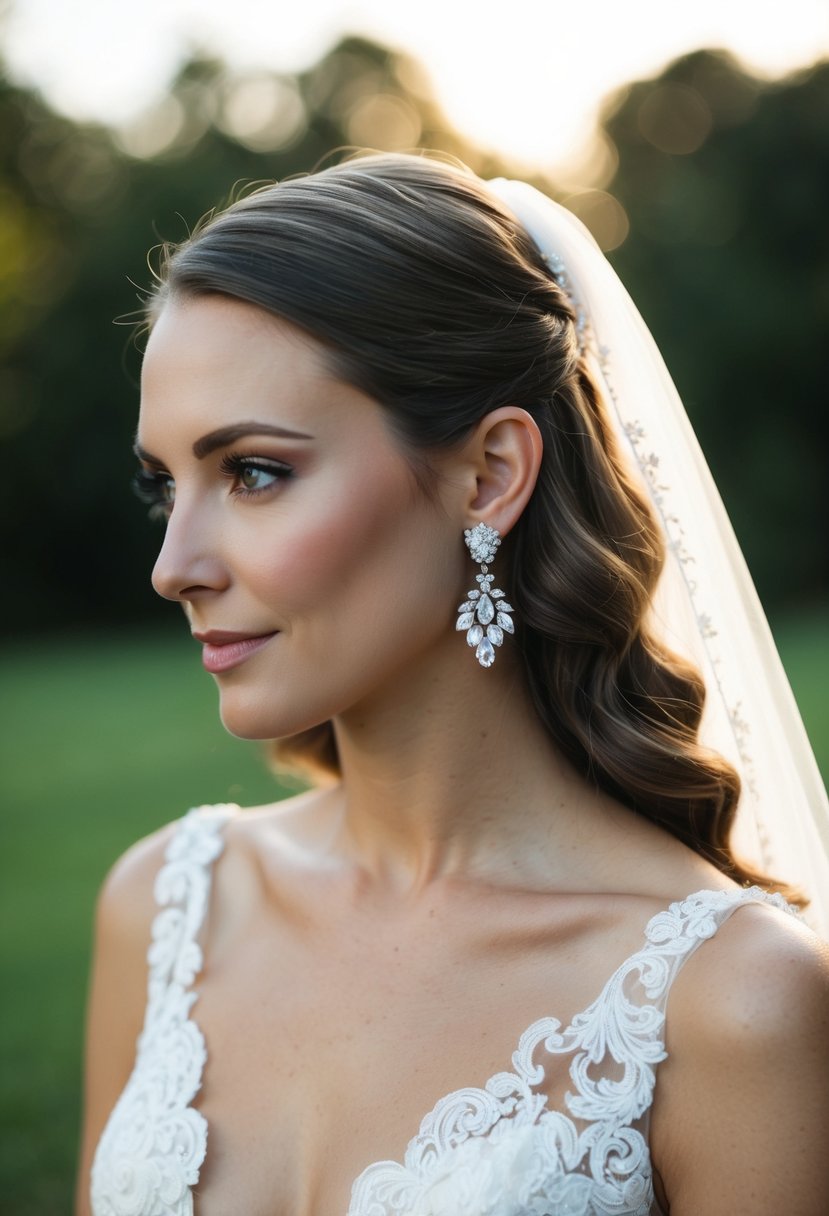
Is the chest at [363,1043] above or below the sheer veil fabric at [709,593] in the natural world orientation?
below

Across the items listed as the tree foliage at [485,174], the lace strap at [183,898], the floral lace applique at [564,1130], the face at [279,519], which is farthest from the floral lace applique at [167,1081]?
the tree foliage at [485,174]

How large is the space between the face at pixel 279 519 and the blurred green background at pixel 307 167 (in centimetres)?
2185

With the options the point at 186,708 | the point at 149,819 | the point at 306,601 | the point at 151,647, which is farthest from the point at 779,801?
the point at 151,647

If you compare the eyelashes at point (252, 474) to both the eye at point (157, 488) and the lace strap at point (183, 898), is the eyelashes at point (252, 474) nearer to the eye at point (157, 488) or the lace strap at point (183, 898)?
the eye at point (157, 488)

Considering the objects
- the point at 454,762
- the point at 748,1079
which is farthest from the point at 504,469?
the point at 748,1079

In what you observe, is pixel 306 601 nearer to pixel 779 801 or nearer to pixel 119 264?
pixel 779 801

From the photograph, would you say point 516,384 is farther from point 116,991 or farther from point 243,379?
point 116,991

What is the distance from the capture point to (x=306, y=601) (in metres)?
2.60

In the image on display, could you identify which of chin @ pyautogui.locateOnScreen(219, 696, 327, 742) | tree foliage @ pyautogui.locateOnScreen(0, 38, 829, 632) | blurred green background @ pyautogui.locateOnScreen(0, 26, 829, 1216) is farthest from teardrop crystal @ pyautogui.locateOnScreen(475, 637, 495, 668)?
tree foliage @ pyautogui.locateOnScreen(0, 38, 829, 632)

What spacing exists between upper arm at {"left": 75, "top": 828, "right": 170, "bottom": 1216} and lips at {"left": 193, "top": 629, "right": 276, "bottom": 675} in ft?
2.77

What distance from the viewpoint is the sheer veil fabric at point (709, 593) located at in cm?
303

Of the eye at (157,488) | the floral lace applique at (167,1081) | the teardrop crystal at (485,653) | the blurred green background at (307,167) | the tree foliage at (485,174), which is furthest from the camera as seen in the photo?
the tree foliage at (485,174)

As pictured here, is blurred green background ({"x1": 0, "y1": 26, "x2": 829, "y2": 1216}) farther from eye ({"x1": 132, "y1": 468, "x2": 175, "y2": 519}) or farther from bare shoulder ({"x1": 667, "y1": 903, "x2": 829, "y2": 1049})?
bare shoulder ({"x1": 667, "y1": 903, "x2": 829, "y2": 1049})

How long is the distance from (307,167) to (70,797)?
24.5 metres
